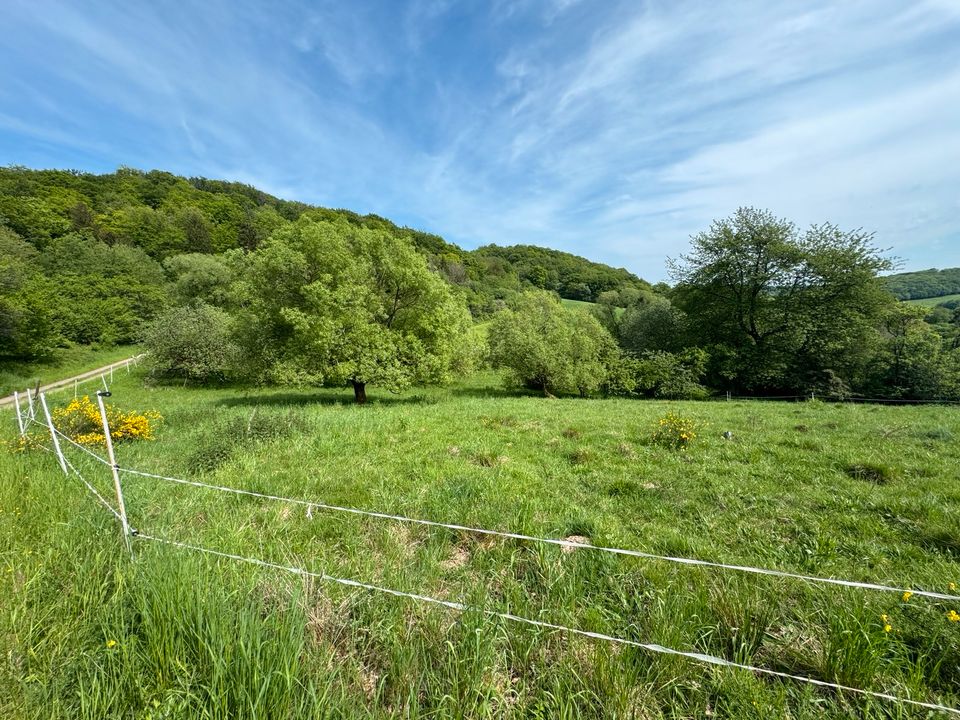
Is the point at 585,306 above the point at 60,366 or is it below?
above

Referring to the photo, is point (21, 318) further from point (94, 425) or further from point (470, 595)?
point (470, 595)

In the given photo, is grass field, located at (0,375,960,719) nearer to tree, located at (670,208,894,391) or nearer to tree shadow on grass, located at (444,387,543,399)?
tree shadow on grass, located at (444,387,543,399)

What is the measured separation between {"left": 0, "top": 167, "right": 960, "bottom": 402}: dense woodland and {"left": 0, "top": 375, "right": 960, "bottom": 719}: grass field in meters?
12.2

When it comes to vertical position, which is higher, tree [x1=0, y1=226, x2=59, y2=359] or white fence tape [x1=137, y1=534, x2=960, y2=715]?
tree [x1=0, y1=226, x2=59, y2=359]

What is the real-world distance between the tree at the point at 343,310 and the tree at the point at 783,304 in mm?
25299

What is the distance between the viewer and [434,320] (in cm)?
2014

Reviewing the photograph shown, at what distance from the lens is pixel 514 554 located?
13.7 feet

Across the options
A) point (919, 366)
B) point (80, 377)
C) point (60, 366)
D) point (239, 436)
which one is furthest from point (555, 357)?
point (60, 366)

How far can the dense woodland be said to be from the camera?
18359mm

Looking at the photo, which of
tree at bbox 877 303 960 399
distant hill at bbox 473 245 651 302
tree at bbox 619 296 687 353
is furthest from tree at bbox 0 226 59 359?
distant hill at bbox 473 245 651 302

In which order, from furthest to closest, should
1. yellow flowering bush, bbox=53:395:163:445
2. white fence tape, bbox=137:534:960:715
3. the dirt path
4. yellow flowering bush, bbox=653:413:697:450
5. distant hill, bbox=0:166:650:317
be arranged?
1. distant hill, bbox=0:166:650:317
2. the dirt path
3. yellow flowering bush, bbox=653:413:697:450
4. yellow flowering bush, bbox=53:395:163:445
5. white fence tape, bbox=137:534:960:715

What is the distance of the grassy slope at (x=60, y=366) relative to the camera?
2439 cm

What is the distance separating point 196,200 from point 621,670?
11009 cm

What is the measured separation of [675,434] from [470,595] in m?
8.22
